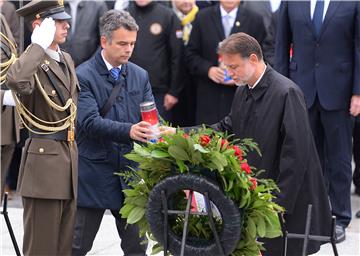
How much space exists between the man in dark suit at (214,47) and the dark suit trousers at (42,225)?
10.5 ft

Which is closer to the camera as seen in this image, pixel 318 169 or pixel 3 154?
pixel 318 169

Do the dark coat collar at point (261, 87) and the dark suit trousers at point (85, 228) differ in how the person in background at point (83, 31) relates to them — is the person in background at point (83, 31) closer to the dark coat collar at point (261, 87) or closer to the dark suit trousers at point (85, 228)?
the dark suit trousers at point (85, 228)

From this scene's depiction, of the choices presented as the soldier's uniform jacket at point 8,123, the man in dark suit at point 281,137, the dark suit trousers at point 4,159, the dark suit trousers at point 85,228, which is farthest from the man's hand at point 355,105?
the dark suit trousers at point 4,159

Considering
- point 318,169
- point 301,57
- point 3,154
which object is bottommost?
point 3,154

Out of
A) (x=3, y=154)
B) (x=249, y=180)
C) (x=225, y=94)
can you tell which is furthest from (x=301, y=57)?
(x=249, y=180)

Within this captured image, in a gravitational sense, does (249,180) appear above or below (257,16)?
below

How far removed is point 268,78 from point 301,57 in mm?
2082

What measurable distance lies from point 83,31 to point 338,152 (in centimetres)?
296

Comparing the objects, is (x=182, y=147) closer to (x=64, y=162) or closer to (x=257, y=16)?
(x=64, y=162)

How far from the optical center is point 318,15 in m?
6.87

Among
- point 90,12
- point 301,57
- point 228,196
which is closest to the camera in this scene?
point 228,196

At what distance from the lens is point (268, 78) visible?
Result: 495 cm

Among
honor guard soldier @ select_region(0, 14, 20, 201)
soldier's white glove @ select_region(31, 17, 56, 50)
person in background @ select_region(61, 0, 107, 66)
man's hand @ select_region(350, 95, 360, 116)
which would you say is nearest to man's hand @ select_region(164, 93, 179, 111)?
person in background @ select_region(61, 0, 107, 66)

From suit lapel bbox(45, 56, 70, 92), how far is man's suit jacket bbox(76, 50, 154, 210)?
278 millimetres
